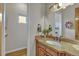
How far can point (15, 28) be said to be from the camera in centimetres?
186

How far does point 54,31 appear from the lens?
6.22ft

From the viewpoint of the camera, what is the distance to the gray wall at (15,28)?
5.94 feet

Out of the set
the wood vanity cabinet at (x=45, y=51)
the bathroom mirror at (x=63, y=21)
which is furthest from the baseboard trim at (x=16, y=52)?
the bathroom mirror at (x=63, y=21)

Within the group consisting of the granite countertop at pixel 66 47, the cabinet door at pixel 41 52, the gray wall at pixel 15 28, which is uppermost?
the gray wall at pixel 15 28

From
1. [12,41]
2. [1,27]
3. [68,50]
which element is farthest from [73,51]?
[1,27]

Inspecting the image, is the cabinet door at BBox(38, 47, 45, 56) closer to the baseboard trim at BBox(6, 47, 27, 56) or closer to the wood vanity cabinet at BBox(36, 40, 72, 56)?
the wood vanity cabinet at BBox(36, 40, 72, 56)

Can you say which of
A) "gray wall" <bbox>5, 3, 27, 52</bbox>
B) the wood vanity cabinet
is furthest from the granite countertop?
"gray wall" <bbox>5, 3, 27, 52</bbox>

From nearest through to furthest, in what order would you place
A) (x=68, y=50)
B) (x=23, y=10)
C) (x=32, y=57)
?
(x=68, y=50) → (x=32, y=57) → (x=23, y=10)

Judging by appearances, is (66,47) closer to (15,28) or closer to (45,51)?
(45,51)

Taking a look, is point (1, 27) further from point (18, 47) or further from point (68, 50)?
point (68, 50)

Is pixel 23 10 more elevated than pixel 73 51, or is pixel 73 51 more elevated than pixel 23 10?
pixel 23 10

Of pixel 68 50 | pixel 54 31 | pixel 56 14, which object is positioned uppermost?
pixel 56 14

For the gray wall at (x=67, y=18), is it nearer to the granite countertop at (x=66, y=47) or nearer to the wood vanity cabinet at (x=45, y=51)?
the granite countertop at (x=66, y=47)

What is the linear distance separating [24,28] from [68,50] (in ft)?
2.20
